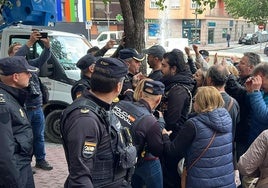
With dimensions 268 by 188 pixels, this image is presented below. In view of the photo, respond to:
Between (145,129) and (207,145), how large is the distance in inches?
21.4

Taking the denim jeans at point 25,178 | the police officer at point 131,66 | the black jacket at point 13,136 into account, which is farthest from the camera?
the police officer at point 131,66

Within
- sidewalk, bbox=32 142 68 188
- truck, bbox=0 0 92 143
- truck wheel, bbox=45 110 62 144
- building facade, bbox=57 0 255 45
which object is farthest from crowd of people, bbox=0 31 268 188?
building facade, bbox=57 0 255 45

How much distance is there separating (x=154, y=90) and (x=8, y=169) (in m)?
1.40

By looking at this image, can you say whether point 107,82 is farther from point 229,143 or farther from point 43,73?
point 43,73

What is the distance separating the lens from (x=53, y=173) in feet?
18.4

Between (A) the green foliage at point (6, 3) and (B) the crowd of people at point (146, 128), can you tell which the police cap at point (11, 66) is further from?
(A) the green foliage at point (6, 3)

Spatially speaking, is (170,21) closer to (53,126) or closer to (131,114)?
(53,126)

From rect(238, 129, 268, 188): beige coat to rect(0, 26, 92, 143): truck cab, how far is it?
14.5ft

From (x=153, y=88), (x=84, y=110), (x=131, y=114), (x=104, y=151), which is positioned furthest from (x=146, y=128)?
(x=84, y=110)

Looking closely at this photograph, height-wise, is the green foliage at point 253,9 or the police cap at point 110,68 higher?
the green foliage at point 253,9

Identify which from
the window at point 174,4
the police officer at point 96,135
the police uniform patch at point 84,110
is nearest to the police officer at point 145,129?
the police officer at point 96,135

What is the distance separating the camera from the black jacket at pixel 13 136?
2758mm

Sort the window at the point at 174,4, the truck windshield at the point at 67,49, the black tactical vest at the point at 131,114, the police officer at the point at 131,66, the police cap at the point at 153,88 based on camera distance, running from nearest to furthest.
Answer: the black tactical vest at the point at 131,114, the police cap at the point at 153,88, the police officer at the point at 131,66, the truck windshield at the point at 67,49, the window at the point at 174,4

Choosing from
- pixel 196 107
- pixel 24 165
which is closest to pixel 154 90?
pixel 196 107
